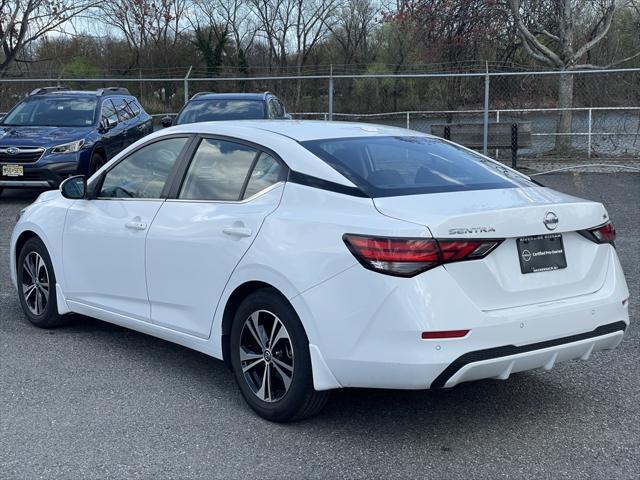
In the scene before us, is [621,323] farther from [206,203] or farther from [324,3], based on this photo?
[324,3]

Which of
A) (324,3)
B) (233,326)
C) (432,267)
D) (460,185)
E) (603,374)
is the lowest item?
(603,374)

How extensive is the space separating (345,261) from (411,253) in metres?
0.32

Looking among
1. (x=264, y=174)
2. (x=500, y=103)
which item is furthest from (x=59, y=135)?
(x=500, y=103)

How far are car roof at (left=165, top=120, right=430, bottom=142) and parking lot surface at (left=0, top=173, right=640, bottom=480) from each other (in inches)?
44.2

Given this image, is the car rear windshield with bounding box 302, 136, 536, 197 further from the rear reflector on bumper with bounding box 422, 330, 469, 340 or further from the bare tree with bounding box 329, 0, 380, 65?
the bare tree with bounding box 329, 0, 380, 65

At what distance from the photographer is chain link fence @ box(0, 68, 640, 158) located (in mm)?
18641

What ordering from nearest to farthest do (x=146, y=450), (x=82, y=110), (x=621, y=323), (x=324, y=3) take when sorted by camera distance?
(x=146, y=450) → (x=621, y=323) → (x=82, y=110) → (x=324, y=3)

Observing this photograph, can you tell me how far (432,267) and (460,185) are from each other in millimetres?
824

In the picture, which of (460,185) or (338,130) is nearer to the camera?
(460,185)

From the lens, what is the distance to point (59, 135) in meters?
12.9

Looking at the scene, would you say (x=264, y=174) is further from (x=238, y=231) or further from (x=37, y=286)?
(x=37, y=286)

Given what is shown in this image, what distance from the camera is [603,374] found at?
5.03 meters

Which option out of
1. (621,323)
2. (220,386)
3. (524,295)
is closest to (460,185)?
(524,295)

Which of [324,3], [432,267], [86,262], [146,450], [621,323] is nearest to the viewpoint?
[432,267]
